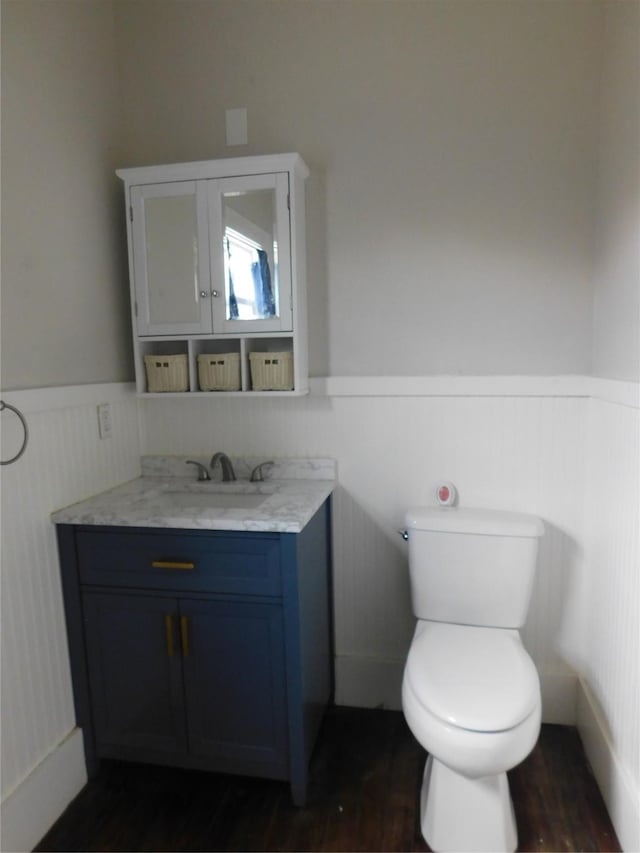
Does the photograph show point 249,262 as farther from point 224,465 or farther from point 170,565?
point 170,565

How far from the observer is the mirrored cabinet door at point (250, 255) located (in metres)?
1.78

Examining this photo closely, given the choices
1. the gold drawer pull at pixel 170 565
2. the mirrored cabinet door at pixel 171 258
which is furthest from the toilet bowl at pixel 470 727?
the mirrored cabinet door at pixel 171 258

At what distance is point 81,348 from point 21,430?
0.40 m

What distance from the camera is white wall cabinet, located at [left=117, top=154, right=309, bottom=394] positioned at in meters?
1.77

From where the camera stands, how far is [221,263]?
1.82 metres

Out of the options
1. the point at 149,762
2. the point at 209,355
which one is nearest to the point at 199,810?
the point at 149,762

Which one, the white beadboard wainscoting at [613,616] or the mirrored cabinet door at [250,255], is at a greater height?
the mirrored cabinet door at [250,255]

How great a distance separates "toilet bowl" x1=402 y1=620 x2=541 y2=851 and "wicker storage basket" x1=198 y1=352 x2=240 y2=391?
104 cm

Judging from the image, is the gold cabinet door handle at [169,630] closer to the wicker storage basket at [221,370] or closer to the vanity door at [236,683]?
the vanity door at [236,683]

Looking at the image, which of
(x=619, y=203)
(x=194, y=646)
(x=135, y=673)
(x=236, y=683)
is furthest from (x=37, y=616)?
(x=619, y=203)

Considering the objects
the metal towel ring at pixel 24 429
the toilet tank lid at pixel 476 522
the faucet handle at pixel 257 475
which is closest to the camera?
the metal towel ring at pixel 24 429

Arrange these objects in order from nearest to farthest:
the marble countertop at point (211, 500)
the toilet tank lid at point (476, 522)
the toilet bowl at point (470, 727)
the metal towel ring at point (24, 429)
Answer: the toilet bowl at point (470, 727) < the metal towel ring at point (24, 429) < the marble countertop at point (211, 500) < the toilet tank lid at point (476, 522)

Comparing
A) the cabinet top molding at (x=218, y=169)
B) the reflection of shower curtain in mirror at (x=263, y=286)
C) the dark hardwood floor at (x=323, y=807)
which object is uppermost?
the cabinet top molding at (x=218, y=169)

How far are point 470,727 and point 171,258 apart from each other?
1663 millimetres
